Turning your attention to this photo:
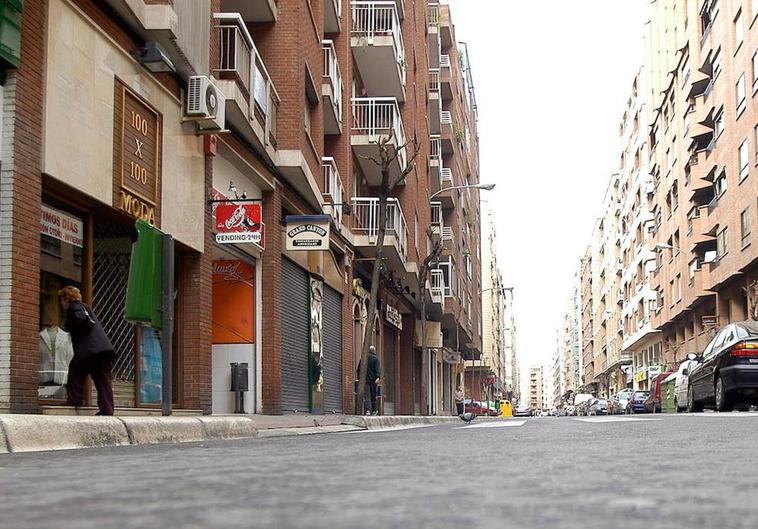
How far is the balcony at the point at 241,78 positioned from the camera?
51.1 feet

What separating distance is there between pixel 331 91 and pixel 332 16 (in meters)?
2.87

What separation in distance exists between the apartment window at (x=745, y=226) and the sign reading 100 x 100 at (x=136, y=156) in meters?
29.5

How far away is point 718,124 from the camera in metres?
44.0

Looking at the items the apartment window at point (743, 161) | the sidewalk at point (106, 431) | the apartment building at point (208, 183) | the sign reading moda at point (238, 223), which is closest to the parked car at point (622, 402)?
the apartment window at point (743, 161)

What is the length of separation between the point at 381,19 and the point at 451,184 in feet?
79.8

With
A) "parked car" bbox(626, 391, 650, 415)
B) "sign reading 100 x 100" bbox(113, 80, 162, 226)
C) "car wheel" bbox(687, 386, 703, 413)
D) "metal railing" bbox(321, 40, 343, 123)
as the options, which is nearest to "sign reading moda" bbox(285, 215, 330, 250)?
"metal railing" bbox(321, 40, 343, 123)

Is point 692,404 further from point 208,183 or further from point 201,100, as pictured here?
point 201,100

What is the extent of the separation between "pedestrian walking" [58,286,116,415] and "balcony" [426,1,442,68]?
40288mm

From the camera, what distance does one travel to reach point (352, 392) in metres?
27.0

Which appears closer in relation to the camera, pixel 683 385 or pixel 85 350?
pixel 85 350

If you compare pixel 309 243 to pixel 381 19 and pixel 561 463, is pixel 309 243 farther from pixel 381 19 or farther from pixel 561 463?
pixel 561 463

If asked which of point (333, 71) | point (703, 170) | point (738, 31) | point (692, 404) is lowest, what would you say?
point (692, 404)

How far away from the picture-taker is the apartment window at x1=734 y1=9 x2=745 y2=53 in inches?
1523

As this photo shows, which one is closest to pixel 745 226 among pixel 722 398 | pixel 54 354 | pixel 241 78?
pixel 722 398
